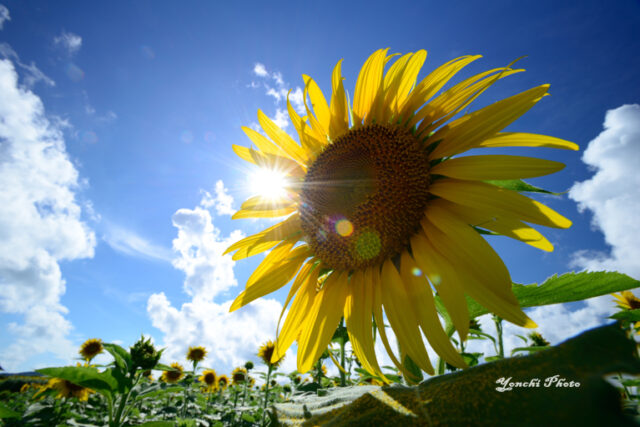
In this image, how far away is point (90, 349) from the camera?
789cm

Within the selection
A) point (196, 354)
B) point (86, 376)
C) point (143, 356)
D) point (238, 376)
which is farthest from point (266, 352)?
point (86, 376)

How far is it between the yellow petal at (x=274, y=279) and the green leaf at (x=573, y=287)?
42.8 inches

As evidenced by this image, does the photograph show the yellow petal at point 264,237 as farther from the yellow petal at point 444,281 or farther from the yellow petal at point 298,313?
the yellow petal at point 444,281

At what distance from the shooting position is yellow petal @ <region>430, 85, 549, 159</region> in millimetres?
1242

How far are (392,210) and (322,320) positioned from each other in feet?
2.08

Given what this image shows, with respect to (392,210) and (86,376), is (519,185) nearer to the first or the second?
(392,210)

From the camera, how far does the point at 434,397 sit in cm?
68

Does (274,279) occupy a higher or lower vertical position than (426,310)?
higher

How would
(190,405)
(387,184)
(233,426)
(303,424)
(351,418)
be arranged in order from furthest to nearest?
1. (190,405)
2. (233,426)
3. (387,184)
4. (303,424)
5. (351,418)

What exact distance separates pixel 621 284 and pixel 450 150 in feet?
2.47

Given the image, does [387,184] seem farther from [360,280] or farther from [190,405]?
[190,405]

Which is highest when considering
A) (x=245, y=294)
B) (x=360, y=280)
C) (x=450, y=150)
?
(x=450, y=150)

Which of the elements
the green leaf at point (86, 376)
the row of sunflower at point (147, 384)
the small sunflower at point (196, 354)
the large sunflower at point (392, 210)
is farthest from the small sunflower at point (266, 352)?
the large sunflower at point (392, 210)

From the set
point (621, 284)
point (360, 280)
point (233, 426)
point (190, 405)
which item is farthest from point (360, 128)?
point (190, 405)
